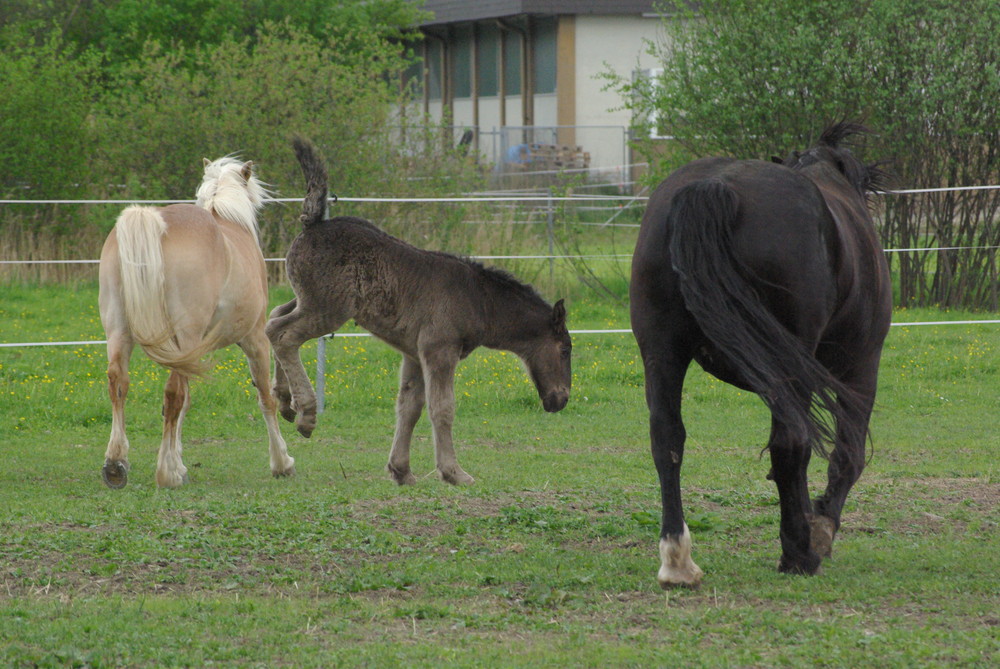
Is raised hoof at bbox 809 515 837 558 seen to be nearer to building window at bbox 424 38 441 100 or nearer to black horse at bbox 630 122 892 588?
black horse at bbox 630 122 892 588

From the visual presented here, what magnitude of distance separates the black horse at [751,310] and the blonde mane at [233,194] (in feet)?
14.4

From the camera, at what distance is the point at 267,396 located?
8.75 meters

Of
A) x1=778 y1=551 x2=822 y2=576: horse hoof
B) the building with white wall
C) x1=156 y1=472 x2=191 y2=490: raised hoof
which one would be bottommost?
x1=156 y1=472 x2=191 y2=490: raised hoof

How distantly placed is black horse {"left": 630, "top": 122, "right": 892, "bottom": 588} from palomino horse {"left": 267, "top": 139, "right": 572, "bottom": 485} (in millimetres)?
2449

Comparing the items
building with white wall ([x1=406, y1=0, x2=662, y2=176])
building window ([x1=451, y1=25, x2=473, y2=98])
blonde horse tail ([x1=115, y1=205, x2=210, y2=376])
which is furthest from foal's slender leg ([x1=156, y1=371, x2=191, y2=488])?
building window ([x1=451, y1=25, x2=473, y2=98])

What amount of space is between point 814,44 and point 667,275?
12.6 m

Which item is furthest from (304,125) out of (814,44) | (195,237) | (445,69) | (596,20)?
(445,69)

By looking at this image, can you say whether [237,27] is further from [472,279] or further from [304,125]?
[472,279]

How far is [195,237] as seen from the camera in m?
7.90

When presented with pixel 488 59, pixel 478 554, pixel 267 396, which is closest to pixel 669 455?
pixel 478 554

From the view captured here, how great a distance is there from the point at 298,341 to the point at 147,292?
3.40 ft

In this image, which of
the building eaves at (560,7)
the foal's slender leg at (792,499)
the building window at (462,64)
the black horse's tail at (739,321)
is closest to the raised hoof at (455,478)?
the foal's slender leg at (792,499)

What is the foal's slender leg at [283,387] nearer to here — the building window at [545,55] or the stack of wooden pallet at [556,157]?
the stack of wooden pallet at [556,157]

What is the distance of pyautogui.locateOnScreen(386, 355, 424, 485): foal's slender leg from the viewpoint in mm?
7727
